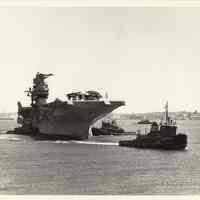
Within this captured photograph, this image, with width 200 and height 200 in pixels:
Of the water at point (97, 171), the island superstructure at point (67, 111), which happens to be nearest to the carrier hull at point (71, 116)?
the island superstructure at point (67, 111)

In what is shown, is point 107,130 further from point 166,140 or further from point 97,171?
point 97,171

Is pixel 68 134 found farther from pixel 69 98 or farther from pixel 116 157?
pixel 116 157

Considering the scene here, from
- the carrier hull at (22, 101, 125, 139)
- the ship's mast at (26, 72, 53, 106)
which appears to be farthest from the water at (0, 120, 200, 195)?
the ship's mast at (26, 72, 53, 106)

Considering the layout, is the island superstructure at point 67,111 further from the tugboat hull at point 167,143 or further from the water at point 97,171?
the water at point 97,171

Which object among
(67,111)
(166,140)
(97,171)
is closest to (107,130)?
(67,111)

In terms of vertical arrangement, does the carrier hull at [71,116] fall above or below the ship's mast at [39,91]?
below

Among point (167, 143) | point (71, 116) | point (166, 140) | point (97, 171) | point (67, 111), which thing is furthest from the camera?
point (71, 116)

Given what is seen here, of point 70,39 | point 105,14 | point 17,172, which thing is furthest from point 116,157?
point 105,14
